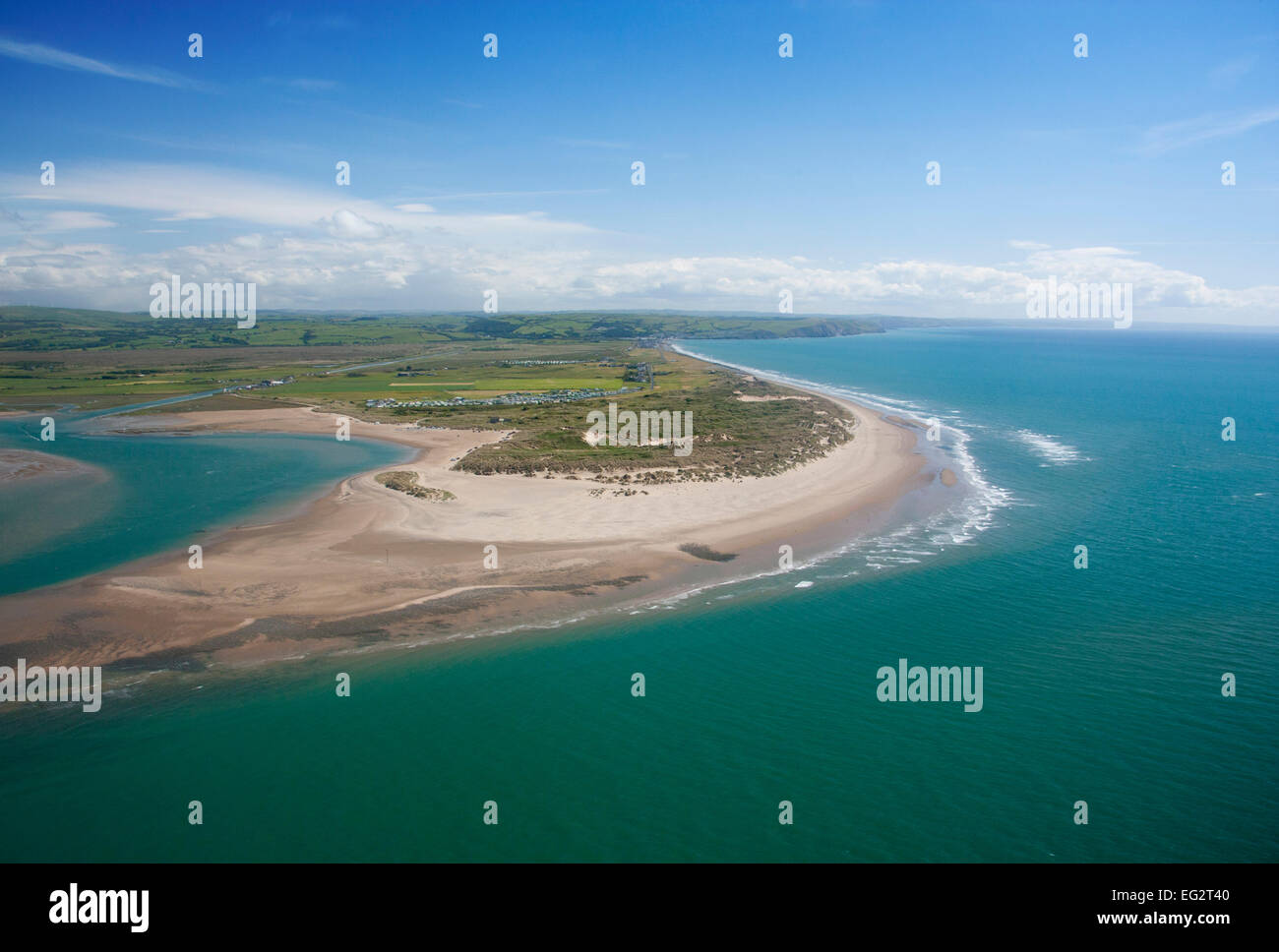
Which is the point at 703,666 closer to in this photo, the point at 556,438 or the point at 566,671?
the point at 566,671

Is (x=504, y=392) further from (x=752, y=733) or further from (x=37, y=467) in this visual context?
(x=752, y=733)

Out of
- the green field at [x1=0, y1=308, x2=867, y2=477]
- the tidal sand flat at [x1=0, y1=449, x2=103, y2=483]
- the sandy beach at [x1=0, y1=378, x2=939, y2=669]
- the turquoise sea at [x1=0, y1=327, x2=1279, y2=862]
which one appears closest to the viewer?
the turquoise sea at [x1=0, y1=327, x2=1279, y2=862]

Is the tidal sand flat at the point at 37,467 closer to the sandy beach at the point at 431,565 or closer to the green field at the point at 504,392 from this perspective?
the sandy beach at the point at 431,565

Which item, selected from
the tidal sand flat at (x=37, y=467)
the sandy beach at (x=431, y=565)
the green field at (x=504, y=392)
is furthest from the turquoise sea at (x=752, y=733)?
the green field at (x=504, y=392)

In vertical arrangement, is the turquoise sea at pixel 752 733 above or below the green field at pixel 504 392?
below

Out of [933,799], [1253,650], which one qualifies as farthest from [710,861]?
[1253,650]

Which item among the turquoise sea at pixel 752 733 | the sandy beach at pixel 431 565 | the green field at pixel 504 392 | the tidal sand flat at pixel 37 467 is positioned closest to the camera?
the turquoise sea at pixel 752 733

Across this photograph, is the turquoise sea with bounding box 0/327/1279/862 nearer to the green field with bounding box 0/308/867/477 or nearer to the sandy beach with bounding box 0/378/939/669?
the sandy beach with bounding box 0/378/939/669

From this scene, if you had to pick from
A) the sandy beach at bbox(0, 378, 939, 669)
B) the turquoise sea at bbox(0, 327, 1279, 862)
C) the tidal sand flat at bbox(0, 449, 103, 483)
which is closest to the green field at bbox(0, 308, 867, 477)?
the sandy beach at bbox(0, 378, 939, 669)
